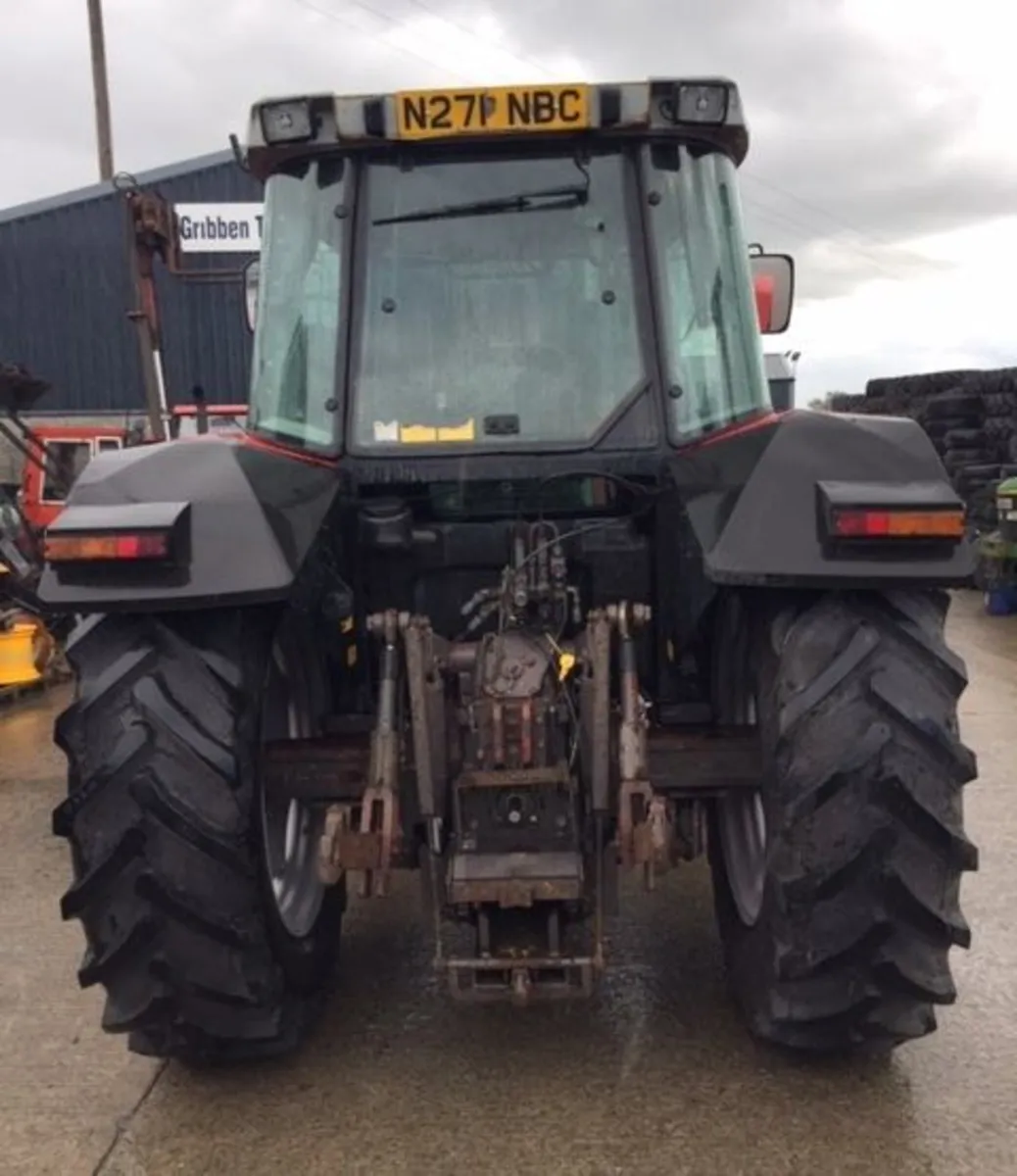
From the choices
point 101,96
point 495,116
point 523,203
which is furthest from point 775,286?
point 101,96

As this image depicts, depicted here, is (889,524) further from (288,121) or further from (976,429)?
(976,429)

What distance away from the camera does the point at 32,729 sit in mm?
7555

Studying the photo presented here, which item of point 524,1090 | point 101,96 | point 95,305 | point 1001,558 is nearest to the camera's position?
point 524,1090

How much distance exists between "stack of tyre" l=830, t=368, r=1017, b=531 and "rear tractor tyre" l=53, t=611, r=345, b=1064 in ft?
36.1

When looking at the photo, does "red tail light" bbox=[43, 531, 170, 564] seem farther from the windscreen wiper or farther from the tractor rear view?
the windscreen wiper

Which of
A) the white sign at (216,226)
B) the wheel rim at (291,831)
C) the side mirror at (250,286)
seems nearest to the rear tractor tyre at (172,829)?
the wheel rim at (291,831)

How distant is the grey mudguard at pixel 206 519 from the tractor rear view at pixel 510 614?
10mm

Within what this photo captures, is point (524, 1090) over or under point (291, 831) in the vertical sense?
under

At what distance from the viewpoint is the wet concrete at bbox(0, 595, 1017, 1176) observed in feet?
9.22

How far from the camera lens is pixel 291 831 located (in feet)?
12.0

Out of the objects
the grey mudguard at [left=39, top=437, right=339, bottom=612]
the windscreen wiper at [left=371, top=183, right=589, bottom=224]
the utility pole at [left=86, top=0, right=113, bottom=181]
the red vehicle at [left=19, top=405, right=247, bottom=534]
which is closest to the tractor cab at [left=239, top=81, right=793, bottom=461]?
the windscreen wiper at [left=371, top=183, right=589, bottom=224]

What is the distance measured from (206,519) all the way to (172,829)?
2.26ft

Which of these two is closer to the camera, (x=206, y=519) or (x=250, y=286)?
(x=206, y=519)

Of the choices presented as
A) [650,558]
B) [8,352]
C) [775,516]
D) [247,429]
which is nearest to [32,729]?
[247,429]
